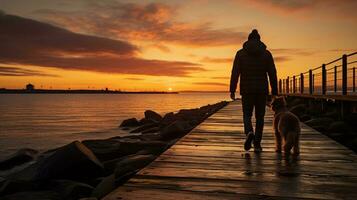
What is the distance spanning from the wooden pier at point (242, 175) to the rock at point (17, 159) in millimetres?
7786

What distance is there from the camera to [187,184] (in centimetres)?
383

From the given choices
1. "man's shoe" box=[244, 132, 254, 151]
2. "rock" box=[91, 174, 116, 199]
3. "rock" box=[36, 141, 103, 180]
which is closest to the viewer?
"rock" box=[91, 174, 116, 199]

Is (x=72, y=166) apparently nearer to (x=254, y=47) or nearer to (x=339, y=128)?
(x=254, y=47)

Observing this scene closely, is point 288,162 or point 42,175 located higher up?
point 288,162

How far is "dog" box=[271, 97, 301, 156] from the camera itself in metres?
5.35

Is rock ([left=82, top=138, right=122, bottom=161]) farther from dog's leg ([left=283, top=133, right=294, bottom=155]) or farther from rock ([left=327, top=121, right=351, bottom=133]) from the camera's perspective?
rock ([left=327, top=121, right=351, bottom=133])

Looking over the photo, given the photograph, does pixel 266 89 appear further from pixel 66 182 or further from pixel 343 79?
pixel 343 79

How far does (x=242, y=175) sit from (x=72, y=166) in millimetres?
3951

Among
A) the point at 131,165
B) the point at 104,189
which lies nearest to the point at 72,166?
the point at 131,165

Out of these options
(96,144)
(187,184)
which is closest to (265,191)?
(187,184)

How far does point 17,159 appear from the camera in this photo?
1252 cm

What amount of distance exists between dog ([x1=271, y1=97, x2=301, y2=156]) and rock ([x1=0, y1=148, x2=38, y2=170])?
950 centimetres

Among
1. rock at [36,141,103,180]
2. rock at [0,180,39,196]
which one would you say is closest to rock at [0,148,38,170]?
rock at [0,180,39,196]

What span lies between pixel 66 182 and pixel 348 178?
4799mm
